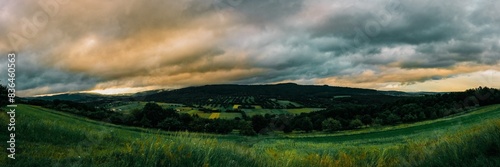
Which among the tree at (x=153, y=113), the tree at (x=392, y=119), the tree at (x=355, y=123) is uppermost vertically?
the tree at (x=153, y=113)

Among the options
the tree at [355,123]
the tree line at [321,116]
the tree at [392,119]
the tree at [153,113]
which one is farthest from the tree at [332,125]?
the tree at [153,113]

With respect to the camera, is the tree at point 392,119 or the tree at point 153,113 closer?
the tree at point 153,113

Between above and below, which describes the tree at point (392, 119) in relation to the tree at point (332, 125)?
above

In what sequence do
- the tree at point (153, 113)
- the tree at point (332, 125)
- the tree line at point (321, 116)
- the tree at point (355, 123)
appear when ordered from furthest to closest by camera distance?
the tree at point (355, 123) → the tree at point (332, 125) → the tree at point (153, 113) → the tree line at point (321, 116)

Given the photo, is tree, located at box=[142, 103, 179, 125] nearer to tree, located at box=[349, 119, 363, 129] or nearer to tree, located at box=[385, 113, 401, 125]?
tree, located at box=[349, 119, 363, 129]

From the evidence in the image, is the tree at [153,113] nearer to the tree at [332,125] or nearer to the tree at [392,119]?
the tree at [332,125]

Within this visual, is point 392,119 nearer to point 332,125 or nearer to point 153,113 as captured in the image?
point 332,125

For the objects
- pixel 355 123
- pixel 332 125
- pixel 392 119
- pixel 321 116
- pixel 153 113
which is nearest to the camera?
pixel 153 113

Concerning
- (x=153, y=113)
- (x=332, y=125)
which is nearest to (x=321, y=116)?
(x=332, y=125)

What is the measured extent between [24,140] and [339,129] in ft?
319

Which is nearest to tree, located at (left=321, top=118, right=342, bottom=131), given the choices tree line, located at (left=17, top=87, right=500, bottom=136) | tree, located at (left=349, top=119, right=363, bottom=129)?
→ tree line, located at (left=17, top=87, right=500, bottom=136)

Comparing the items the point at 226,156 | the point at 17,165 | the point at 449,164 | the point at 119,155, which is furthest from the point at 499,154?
the point at 17,165

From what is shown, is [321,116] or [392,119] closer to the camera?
[392,119]

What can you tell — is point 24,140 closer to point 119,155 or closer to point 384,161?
point 119,155
